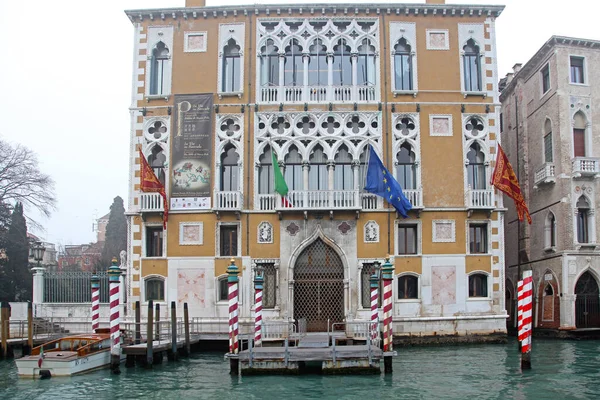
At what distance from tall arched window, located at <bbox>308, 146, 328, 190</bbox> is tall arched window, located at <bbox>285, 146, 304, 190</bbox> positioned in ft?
1.23

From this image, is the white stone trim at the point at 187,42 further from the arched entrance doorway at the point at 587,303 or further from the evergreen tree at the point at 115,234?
the evergreen tree at the point at 115,234

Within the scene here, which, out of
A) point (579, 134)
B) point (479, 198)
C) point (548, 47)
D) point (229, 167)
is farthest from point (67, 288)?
point (548, 47)

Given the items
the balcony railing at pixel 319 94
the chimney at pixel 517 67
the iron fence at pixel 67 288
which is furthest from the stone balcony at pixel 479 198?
the iron fence at pixel 67 288

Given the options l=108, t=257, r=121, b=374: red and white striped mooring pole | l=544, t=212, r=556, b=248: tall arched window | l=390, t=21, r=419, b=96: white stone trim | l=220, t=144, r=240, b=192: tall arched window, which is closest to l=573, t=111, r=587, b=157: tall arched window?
l=544, t=212, r=556, b=248: tall arched window

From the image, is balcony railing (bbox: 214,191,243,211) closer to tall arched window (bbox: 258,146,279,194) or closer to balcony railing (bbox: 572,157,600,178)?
tall arched window (bbox: 258,146,279,194)

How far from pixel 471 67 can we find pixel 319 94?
587 centimetres

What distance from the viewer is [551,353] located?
22.6m

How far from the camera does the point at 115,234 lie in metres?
55.4

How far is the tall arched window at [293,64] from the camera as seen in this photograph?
86.5 ft

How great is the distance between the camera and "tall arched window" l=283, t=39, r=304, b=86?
1038 inches

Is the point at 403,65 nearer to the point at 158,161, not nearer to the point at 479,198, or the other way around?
the point at 479,198

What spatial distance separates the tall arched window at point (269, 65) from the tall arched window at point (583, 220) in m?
13.1

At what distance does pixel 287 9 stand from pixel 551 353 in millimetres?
15208

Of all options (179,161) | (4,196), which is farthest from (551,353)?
(4,196)
